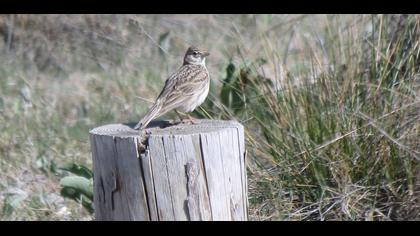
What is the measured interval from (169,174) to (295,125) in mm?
2286

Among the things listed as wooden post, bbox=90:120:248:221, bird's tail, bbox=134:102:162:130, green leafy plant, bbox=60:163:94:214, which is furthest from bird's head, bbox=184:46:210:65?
wooden post, bbox=90:120:248:221

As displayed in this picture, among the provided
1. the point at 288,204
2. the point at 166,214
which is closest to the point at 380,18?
the point at 288,204

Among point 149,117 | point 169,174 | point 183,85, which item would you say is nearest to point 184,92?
point 183,85

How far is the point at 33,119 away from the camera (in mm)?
8664

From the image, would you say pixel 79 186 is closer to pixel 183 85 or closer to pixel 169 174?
pixel 183 85

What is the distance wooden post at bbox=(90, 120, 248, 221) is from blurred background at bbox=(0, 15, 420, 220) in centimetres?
144

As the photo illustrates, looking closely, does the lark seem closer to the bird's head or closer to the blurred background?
the bird's head

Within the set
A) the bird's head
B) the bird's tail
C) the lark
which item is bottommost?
the bird's tail

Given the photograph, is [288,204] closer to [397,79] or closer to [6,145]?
[397,79]

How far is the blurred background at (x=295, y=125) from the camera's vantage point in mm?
5879

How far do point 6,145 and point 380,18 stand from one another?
3.62 metres

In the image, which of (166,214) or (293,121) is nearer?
(166,214)

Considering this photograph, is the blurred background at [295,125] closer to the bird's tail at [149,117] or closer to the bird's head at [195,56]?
the bird's head at [195,56]

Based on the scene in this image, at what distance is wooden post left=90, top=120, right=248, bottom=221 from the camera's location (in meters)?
4.23
